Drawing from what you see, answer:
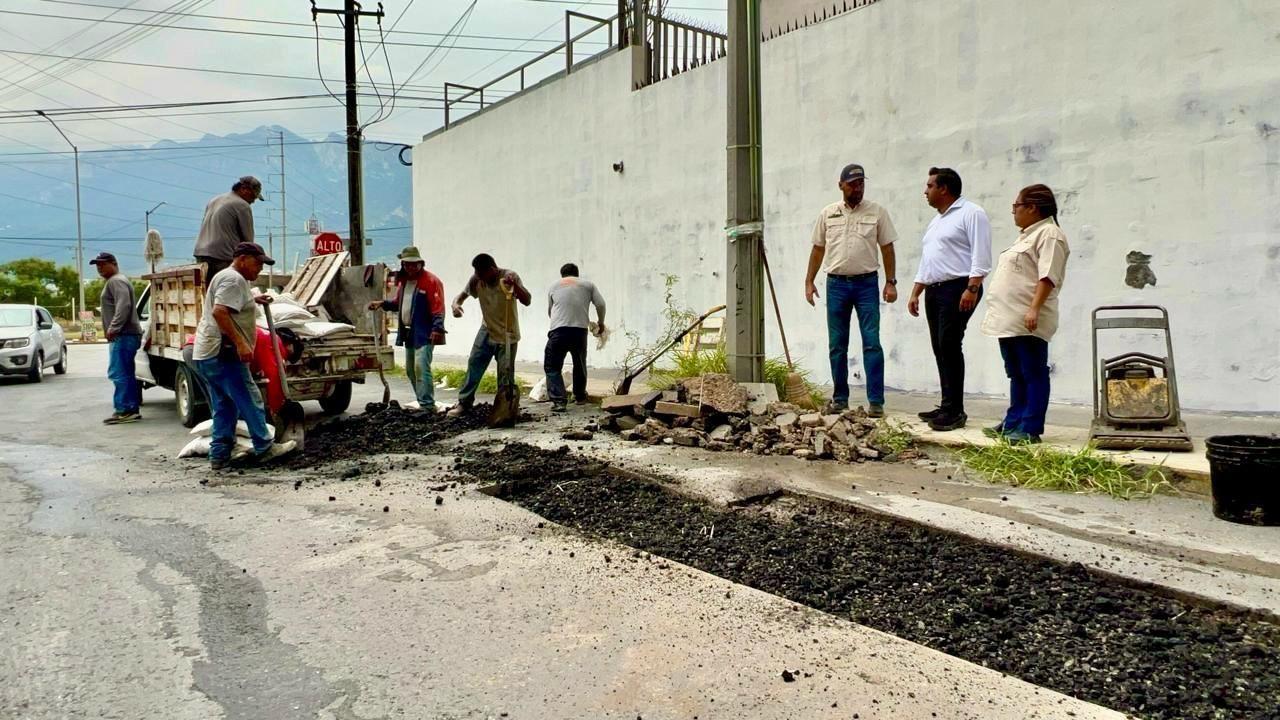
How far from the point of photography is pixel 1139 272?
23.4 ft

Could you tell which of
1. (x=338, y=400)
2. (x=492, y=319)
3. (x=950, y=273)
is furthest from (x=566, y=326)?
(x=950, y=273)

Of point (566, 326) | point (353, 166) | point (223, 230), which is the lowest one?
point (566, 326)

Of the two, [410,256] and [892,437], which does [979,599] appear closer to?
[892,437]

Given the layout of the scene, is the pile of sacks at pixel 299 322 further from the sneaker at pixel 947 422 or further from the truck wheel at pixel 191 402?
the sneaker at pixel 947 422

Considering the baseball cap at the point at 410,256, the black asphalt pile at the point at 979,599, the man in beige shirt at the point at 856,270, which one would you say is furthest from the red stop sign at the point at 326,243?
the black asphalt pile at the point at 979,599

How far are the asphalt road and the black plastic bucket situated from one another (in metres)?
2.40

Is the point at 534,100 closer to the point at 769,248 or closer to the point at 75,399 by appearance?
the point at 769,248

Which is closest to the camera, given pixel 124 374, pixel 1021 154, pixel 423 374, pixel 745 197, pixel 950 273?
pixel 950 273

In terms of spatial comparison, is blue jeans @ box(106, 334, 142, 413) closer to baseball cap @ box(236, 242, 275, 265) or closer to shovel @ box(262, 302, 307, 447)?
shovel @ box(262, 302, 307, 447)

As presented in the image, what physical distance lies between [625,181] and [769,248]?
356 centimetres

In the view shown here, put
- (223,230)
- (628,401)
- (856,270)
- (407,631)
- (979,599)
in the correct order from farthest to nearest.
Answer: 1. (223,230)
2. (628,401)
3. (856,270)
4. (979,599)
5. (407,631)

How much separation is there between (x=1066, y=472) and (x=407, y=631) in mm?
4007

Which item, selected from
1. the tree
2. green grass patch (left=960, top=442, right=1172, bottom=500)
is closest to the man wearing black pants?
green grass patch (left=960, top=442, right=1172, bottom=500)

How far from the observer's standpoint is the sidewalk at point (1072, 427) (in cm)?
509
